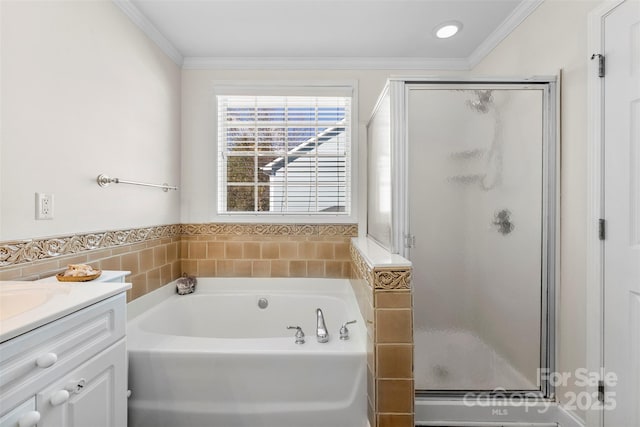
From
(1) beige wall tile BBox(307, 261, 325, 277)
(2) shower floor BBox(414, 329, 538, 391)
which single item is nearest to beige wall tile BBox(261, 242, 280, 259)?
(1) beige wall tile BBox(307, 261, 325, 277)

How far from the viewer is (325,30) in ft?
6.53

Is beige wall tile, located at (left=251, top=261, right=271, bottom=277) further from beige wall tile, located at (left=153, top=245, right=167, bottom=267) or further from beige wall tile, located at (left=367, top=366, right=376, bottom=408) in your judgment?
beige wall tile, located at (left=367, top=366, right=376, bottom=408)

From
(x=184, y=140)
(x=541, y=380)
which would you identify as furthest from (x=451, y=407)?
(x=184, y=140)

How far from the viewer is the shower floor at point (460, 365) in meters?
1.56

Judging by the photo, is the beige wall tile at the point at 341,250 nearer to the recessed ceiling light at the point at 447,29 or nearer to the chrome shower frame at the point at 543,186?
the chrome shower frame at the point at 543,186

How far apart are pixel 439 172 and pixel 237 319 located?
182 centimetres

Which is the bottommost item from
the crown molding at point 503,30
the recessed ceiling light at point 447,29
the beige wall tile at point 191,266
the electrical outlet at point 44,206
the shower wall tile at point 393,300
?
the beige wall tile at point 191,266

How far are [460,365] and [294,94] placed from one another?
7.26 feet

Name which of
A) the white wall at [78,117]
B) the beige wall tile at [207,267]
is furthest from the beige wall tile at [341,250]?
the white wall at [78,117]

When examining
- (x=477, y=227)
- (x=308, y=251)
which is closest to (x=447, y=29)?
(x=477, y=227)

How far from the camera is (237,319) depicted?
2.30 m

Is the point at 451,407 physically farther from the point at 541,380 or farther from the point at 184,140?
the point at 184,140

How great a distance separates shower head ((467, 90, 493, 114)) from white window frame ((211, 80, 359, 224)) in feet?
3.30

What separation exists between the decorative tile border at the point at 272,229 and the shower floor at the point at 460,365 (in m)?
1.05
